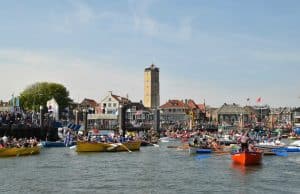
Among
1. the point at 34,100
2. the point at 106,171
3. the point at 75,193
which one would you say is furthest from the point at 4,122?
the point at 34,100

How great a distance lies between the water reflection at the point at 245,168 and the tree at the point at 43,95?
3658 inches

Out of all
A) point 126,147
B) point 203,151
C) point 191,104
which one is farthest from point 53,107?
point 191,104

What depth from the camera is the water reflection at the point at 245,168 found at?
40750mm

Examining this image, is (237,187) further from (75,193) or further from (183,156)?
(183,156)

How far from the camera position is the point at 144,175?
129 ft

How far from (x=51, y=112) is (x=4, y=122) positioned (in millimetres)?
30572

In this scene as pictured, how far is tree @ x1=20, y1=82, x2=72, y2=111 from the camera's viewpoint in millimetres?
133500

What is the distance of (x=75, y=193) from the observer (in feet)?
101

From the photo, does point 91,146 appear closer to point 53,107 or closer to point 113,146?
point 113,146

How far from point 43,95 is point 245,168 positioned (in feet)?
315

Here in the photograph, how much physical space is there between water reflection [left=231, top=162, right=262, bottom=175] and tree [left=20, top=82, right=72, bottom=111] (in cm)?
9292

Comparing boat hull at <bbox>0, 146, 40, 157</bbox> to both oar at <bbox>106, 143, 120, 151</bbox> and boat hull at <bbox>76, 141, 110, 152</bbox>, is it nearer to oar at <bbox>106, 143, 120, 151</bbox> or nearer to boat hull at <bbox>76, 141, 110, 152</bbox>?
boat hull at <bbox>76, 141, 110, 152</bbox>

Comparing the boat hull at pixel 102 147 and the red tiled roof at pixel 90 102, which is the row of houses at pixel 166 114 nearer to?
the red tiled roof at pixel 90 102

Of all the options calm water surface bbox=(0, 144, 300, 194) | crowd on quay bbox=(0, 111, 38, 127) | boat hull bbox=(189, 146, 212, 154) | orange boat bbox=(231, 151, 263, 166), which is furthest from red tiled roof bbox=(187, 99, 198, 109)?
orange boat bbox=(231, 151, 263, 166)
